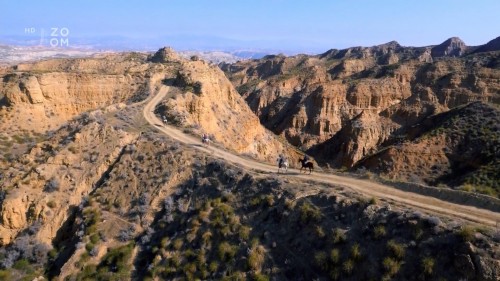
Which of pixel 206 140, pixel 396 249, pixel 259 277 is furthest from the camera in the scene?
pixel 206 140

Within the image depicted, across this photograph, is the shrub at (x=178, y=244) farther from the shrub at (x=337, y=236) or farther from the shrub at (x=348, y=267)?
the shrub at (x=348, y=267)

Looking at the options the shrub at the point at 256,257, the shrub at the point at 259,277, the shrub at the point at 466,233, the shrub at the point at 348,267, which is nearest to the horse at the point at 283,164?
the shrub at the point at 256,257

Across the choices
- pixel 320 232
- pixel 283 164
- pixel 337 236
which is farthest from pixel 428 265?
pixel 283 164

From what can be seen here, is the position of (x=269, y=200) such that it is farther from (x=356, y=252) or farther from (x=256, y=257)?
(x=356, y=252)

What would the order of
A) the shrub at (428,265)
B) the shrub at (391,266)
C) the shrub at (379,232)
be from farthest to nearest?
the shrub at (379,232) → the shrub at (391,266) → the shrub at (428,265)

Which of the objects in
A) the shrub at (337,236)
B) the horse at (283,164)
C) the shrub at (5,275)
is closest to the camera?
the shrub at (337,236)

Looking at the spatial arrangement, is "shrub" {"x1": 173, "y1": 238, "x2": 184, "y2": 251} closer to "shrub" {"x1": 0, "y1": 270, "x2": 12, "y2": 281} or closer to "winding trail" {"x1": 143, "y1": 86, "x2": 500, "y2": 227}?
"winding trail" {"x1": 143, "y1": 86, "x2": 500, "y2": 227}

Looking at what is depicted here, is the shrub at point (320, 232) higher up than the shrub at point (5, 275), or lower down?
higher up

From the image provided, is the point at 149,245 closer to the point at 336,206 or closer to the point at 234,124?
the point at 336,206

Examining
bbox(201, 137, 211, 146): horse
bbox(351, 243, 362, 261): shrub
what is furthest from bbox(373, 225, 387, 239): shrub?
bbox(201, 137, 211, 146): horse
